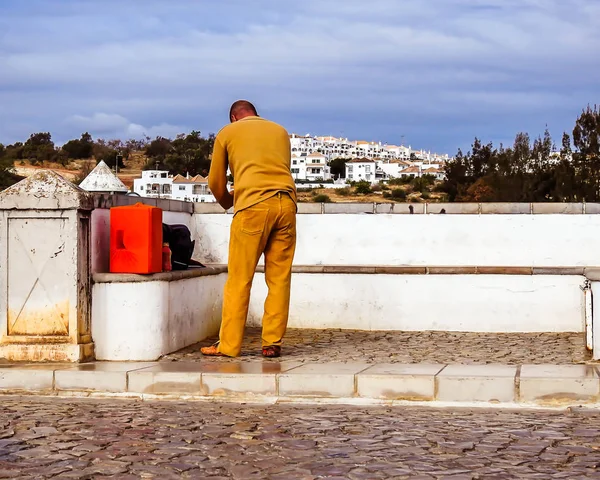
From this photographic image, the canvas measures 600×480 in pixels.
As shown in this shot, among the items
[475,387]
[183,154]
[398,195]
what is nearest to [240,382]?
[475,387]

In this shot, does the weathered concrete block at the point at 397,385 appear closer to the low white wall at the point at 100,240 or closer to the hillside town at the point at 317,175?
the low white wall at the point at 100,240

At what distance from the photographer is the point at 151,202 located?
10078 millimetres

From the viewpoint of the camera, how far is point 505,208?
11641mm

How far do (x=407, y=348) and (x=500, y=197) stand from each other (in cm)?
5333

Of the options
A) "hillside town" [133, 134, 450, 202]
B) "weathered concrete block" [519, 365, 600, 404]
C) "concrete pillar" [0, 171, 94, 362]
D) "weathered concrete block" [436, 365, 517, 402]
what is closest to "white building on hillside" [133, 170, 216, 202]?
"hillside town" [133, 134, 450, 202]

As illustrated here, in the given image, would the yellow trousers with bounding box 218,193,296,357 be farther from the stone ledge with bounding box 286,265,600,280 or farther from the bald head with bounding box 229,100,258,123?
the stone ledge with bounding box 286,265,600,280

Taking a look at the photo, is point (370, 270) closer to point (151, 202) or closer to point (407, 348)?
point (407, 348)

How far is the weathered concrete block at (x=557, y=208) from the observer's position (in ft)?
37.8

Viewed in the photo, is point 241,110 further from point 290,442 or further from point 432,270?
point 290,442

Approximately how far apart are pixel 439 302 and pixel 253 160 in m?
3.30

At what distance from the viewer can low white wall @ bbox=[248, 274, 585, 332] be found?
10688mm

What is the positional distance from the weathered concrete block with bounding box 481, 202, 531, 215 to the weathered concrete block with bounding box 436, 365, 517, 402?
4.57m

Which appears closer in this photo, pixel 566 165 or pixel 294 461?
pixel 294 461

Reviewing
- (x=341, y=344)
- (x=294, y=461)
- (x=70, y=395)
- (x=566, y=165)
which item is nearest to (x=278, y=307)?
(x=341, y=344)
